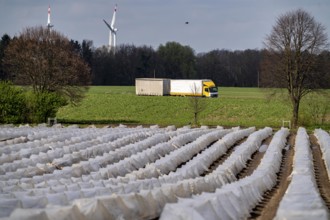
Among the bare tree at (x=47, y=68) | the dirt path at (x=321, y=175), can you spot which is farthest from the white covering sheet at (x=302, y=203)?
the bare tree at (x=47, y=68)

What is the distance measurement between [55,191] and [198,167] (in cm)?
794

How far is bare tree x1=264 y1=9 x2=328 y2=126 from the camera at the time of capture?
44.1m

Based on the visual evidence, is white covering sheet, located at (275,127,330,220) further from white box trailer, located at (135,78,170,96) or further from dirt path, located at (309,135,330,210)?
white box trailer, located at (135,78,170,96)

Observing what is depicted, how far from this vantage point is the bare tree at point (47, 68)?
167ft

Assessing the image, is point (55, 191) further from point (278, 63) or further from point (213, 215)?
point (278, 63)

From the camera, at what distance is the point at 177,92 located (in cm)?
7581

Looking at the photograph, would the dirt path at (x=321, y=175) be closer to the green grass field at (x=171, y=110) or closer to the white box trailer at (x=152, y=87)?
the green grass field at (x=171, y=110)

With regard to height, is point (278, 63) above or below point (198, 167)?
above

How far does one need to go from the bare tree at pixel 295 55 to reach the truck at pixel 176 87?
28216 mm

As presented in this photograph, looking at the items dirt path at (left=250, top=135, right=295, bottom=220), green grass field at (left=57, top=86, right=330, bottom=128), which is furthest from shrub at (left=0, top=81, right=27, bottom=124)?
dirt path at (left=250, top=135, right=295, bottom=220)

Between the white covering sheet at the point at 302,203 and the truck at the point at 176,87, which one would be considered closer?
the white covering sheet at the point at 302,203

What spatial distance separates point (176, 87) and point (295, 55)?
108 feet

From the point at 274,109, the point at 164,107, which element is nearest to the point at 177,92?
the point at 164,107

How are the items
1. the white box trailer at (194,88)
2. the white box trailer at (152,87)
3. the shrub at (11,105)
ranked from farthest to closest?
1. the white box trailer at (152,87)
2. the white box trailer at (194,88)
3. the shrub at (11,105)
